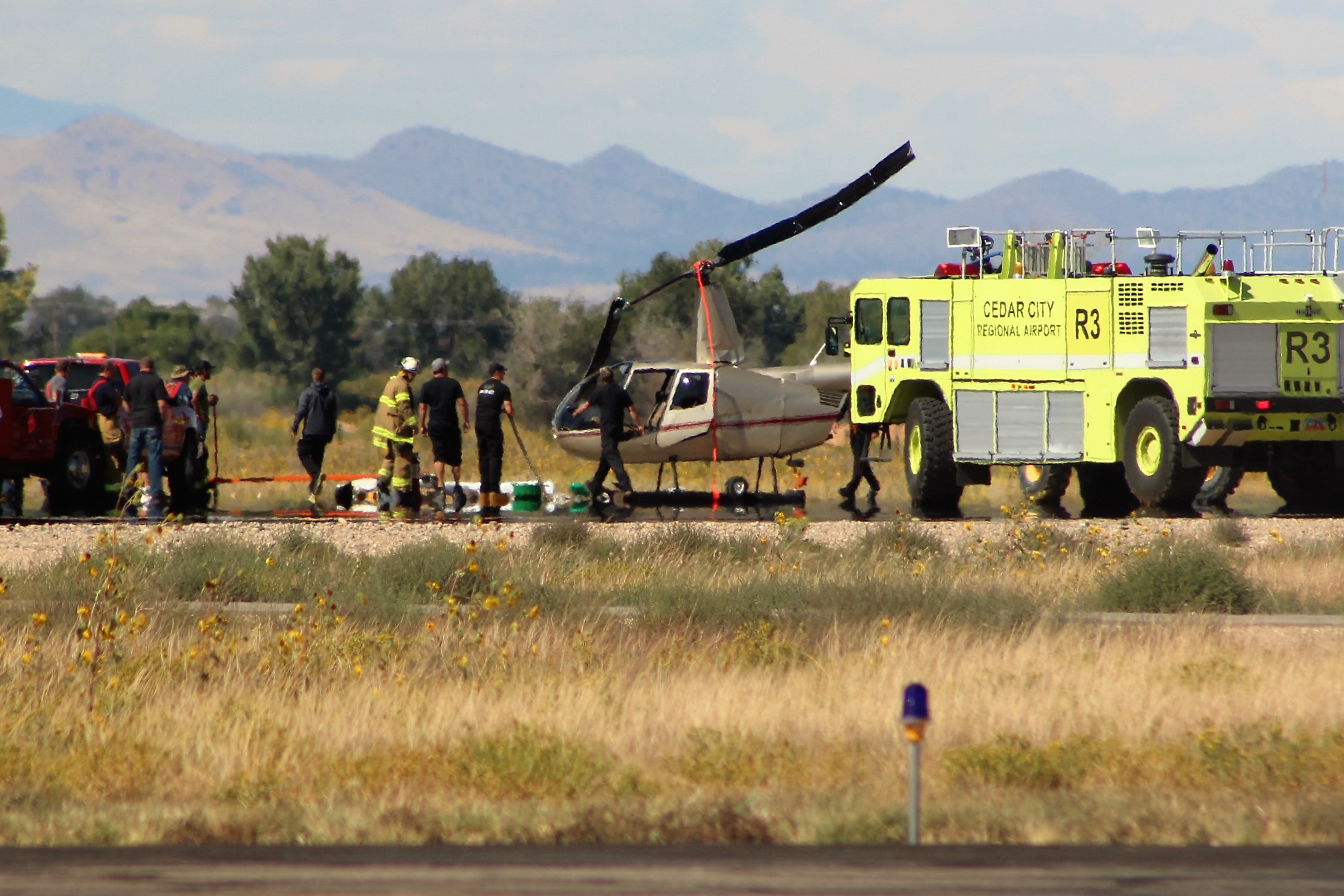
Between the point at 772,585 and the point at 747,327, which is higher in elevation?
the point at 747,327

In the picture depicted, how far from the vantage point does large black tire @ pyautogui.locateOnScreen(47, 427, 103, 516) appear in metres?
21.9

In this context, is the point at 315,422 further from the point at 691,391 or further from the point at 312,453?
the point at 691,391

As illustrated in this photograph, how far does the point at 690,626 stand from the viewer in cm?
1193

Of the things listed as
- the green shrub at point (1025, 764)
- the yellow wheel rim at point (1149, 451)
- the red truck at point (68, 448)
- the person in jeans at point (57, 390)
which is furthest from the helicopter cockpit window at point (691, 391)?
the green shrub at point (1025, 764)

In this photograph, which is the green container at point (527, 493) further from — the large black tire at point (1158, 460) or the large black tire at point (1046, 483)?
the large black tire at point (1158, 460)

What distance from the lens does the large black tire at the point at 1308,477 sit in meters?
20.8

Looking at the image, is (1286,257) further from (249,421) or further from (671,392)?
(249,421)

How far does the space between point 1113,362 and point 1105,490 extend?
120 inches

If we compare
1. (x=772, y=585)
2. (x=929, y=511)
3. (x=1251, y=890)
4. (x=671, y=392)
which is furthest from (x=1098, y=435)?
(x=1251, y=890)

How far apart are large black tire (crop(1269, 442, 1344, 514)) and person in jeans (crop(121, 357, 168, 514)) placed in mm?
12864

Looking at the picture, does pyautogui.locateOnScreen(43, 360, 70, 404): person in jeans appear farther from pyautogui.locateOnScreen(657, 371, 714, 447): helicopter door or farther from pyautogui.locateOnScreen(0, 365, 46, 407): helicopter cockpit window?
pyautogui.locateOnScreen(657, 371, 714, 447): helicopter door

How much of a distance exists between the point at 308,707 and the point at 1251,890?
5102 mm

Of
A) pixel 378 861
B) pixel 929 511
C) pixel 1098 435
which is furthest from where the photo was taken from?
pixel 929 511

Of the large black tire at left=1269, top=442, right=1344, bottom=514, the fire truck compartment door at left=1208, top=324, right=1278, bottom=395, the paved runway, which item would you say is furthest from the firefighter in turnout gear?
the paved runway
